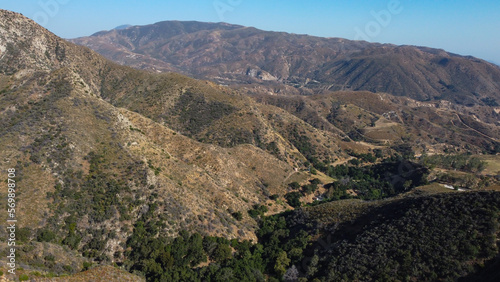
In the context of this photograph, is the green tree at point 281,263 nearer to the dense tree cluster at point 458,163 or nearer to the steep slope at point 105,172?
the steep slope at point 105,172

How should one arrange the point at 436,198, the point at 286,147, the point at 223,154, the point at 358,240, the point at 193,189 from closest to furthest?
the point at 358,240 < the point at 436,198 < the point at 193,189 < the point at 223,154 < the point at 286,147

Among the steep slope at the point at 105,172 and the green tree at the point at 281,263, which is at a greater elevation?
the steep slope at the point at 105,172

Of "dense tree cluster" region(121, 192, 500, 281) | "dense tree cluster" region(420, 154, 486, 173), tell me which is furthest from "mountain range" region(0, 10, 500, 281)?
"dense tree cluster" region(420, 154, 486, 173)

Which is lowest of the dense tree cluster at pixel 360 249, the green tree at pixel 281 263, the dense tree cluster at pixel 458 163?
the green tree at pixel 281 263

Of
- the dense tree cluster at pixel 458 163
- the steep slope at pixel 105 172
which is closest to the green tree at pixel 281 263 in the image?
the steep slope at pixel 105 172

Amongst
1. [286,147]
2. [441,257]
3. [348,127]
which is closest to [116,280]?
[441,257]

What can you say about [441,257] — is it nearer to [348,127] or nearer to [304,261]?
[304,261]

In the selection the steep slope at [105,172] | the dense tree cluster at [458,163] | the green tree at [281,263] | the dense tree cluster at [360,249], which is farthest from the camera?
the dense tree cluster at [458,163]

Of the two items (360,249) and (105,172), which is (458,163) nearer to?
(360,249)

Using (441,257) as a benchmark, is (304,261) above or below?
below

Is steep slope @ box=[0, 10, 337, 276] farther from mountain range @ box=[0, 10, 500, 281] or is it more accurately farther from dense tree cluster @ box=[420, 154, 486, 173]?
dense tree cluster @ box=[420, 154, 486, 173]

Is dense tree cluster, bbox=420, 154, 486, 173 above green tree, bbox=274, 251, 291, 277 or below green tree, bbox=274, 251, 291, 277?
above
